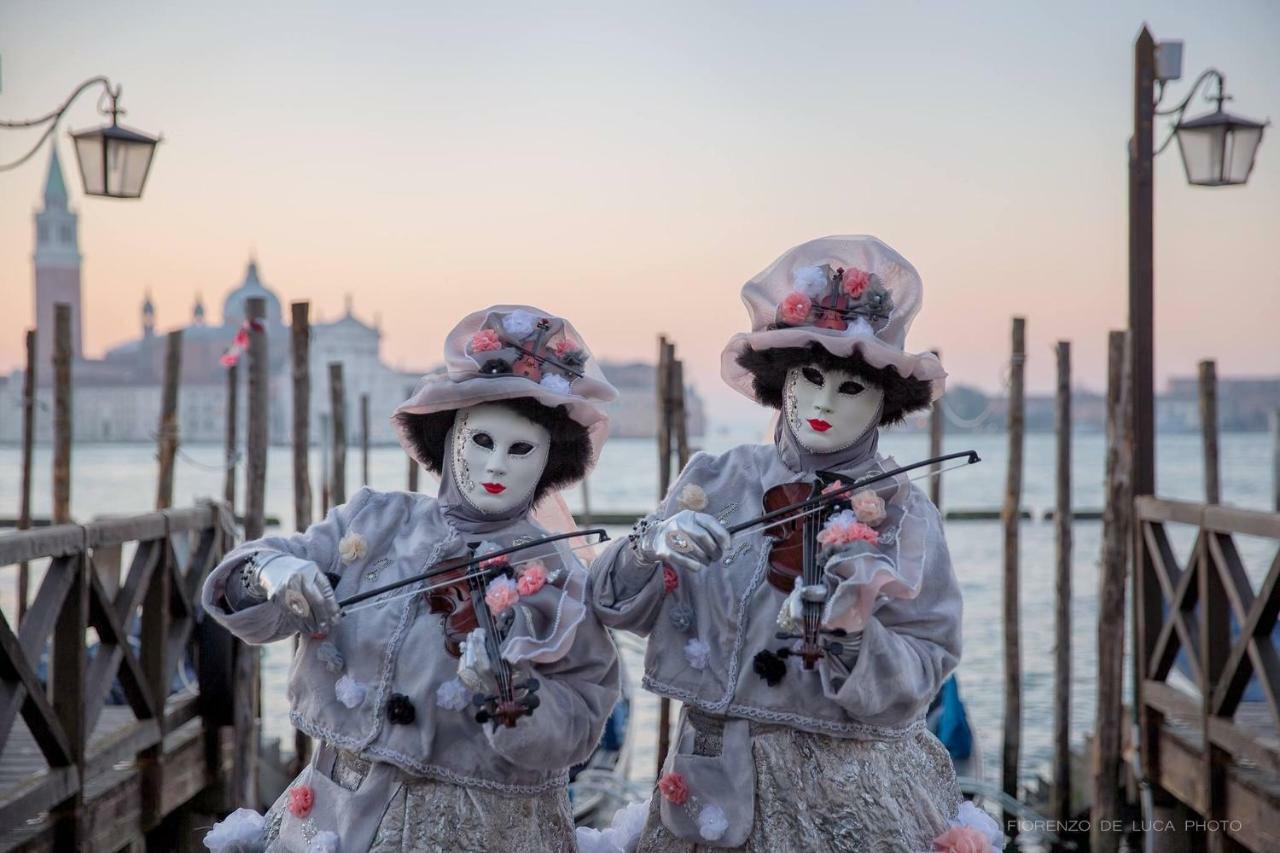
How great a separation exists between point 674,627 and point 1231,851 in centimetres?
311

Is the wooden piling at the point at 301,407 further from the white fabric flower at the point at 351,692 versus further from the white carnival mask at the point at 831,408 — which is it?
the white carnival mask at the point at 831,408

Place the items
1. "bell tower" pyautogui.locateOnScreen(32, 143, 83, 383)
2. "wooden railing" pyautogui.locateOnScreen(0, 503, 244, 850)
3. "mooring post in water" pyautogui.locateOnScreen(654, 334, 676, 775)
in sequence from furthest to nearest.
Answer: "bell tower" pyautogui.locateOnScreen(32, 143, 83, 383)
"mooring post in water" pyautogui.locateOnScreen(654, 334, 676, 775)
"wooden railing" pyautogui.locateOnScreen(0, 503, 244, 850)

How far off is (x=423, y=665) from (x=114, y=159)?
4.29 meters

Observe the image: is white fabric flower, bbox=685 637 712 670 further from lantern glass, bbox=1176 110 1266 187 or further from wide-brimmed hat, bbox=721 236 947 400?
lantern glass, bbox=1176 110 1266 187

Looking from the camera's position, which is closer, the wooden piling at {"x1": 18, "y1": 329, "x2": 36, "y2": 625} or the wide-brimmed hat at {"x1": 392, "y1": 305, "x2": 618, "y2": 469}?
the wide-brimmed hat at {"x1": 392, "y1": 305, "x2": 618, "y2": 469}

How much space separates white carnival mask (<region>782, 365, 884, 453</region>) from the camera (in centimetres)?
320

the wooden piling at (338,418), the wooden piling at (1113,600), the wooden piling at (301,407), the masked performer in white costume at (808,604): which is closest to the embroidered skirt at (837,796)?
the masked performer in white costume at (808,604)

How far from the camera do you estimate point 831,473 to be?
126 inches

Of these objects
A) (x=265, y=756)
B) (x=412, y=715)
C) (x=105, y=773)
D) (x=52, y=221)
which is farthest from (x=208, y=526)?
(x=52, y=221)

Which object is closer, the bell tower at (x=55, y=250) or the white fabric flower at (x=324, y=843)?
the white fabric flower at (x=324, y=843)

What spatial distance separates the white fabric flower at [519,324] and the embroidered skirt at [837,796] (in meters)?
0.99

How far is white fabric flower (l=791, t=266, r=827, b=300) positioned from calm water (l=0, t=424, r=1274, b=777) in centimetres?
350

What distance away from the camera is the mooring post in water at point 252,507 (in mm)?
6262

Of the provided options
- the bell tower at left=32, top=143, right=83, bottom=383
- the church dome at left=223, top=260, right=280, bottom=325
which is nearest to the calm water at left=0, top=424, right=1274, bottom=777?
the church dome at left=223, top=260, right=280, bottom=325
